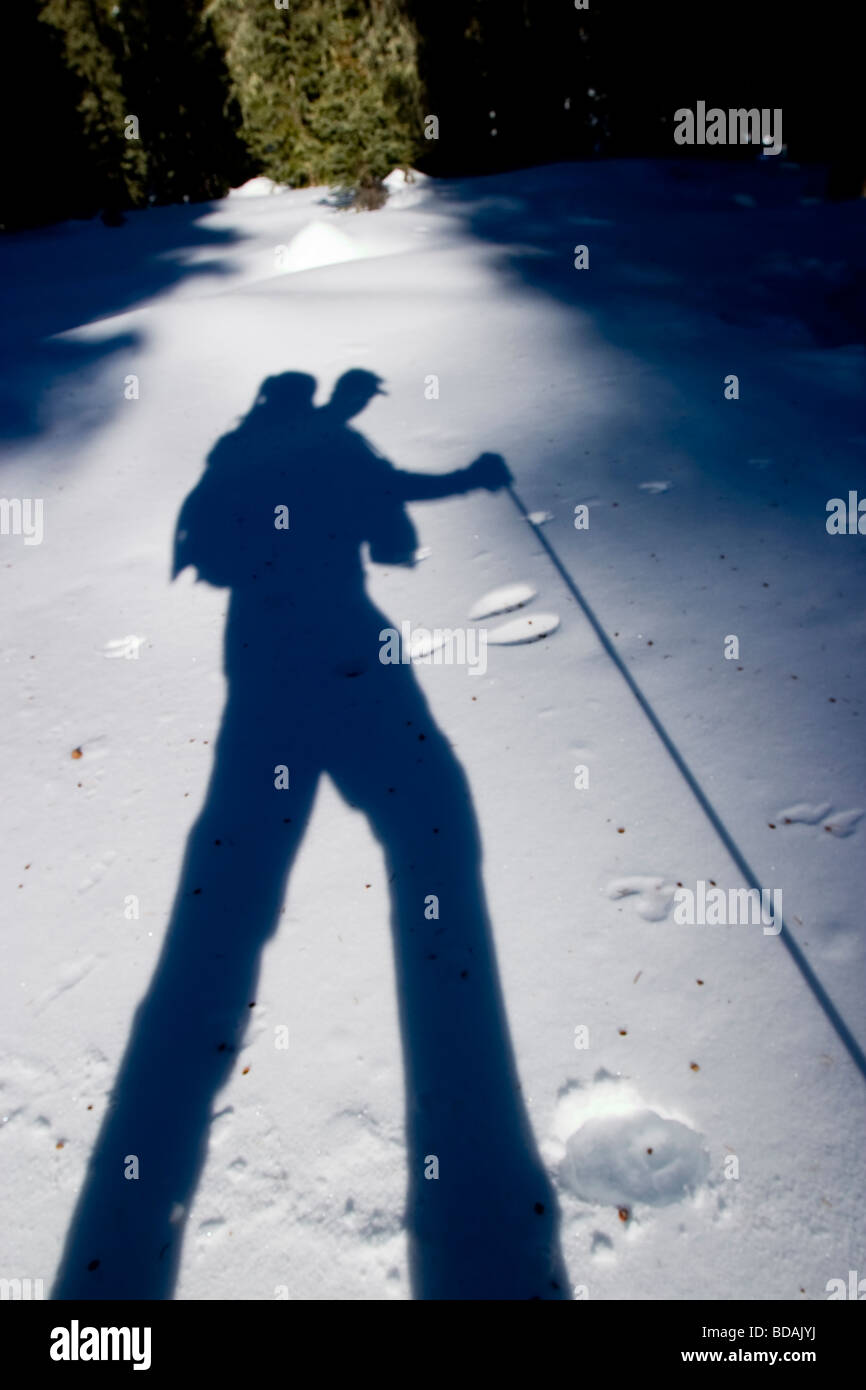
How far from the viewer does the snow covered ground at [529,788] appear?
1735 millimetres

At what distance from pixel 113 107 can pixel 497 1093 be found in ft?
72.7

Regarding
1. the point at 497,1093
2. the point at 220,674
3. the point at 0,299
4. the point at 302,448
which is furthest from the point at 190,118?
the point at 497,1093

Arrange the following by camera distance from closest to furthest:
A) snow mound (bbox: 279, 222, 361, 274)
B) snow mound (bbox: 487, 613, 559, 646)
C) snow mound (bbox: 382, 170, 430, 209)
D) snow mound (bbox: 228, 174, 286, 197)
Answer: snow mound (bbox: 487, 613, 559, 646) → snow mound (bbox: 279, 222, 361, 274) → snow mound (bbox: 382, 170, 430, 209) → snow mound (bbox: 228, 174, 286, 197)

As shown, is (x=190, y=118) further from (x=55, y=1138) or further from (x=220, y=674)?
(x=55, y=1138)

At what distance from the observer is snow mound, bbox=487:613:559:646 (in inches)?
131

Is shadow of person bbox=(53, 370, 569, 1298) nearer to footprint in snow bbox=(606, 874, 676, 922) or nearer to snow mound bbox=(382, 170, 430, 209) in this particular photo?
footprint in snow bbox=(606, 874, 676, 922)

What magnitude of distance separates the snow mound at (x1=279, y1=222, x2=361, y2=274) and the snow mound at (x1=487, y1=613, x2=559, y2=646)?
7459mm

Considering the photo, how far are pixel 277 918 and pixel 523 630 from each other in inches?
69.0

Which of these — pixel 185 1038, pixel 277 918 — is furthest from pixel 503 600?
pixel 185 1038

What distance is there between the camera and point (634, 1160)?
1.75m

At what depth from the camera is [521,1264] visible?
5.36 feet

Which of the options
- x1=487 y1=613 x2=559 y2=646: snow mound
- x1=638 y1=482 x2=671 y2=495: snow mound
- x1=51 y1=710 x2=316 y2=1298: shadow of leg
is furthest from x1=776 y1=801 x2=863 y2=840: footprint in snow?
x1=638 y1=482 x2=671 y2=495: snow mound

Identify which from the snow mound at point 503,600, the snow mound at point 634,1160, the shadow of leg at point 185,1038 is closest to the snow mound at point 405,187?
the snow mound at point 503,600

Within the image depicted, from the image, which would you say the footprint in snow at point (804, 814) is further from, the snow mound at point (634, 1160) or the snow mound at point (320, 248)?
the snow mound at point (320, 248)
